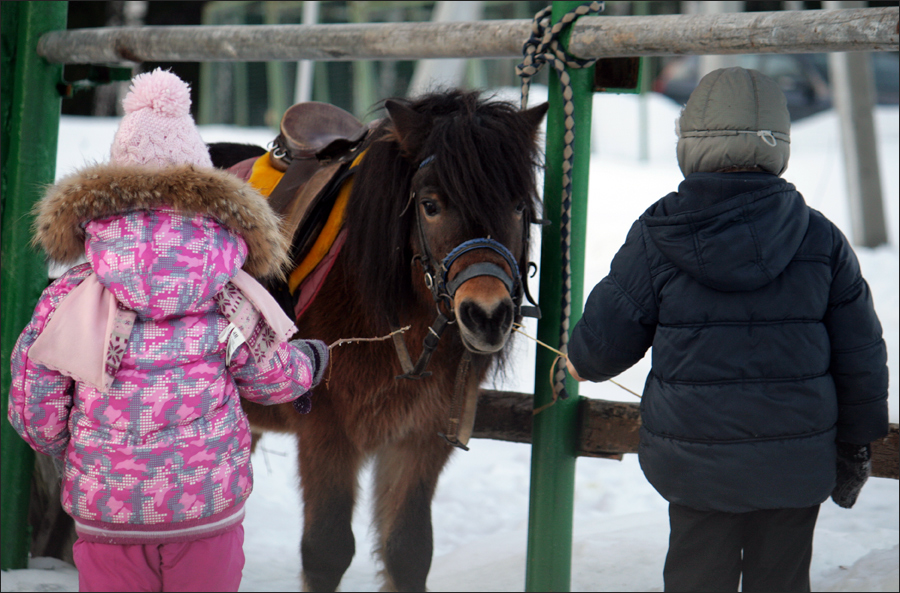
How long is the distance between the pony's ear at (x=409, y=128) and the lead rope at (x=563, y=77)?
1.00 ft

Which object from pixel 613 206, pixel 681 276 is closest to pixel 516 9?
pixel 613 206

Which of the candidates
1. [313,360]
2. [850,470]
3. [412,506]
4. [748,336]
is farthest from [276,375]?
[850,470]

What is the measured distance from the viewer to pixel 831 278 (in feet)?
4.91

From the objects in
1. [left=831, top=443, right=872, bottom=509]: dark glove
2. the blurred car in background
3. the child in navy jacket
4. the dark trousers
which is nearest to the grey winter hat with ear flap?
the child in navy jacket

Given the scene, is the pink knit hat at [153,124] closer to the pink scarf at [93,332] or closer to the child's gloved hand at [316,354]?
the pink scarf at [93,332]

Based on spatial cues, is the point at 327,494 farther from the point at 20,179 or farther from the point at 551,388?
the point at 20,179

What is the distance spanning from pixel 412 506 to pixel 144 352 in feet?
3.50

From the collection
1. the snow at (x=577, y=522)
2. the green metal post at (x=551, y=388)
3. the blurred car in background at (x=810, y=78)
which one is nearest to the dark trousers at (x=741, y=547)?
the green metal post at (x=551, y=388)

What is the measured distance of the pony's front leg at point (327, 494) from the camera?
7.09 feet

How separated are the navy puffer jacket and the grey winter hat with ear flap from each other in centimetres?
4

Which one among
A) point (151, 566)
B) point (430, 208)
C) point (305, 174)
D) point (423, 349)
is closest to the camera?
point (151, 566)

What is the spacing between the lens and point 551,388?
2172 millimetres

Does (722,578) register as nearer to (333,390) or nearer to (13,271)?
(333,390)

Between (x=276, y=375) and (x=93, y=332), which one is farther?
(x=276, y=375)
